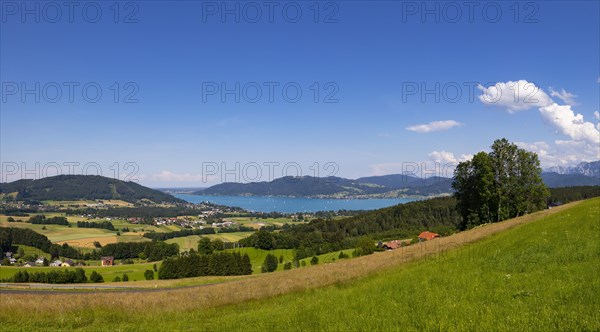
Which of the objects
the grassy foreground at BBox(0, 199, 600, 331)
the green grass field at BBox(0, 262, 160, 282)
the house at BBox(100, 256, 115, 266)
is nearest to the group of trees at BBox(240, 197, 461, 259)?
the green grass field at BBox(0, 262, 160, 282)

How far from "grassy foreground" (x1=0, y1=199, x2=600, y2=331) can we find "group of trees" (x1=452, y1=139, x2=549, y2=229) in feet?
131

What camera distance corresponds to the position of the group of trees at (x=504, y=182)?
5622cm

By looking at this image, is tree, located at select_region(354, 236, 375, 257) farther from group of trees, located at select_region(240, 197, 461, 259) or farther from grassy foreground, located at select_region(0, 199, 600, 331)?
grassy foreground, located at select_region(0, 199, 600, 331)

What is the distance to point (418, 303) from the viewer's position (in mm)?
11648

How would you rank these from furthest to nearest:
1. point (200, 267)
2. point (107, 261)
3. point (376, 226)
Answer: point (376, 226), point (107, 261), point (200, 267)

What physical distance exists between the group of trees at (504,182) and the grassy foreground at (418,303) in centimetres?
3988

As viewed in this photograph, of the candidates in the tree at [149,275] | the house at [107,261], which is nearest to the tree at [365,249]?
the tree at [149,275]

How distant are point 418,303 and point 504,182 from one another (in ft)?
175

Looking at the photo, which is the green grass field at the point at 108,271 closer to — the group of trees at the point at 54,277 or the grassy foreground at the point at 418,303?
the group of trees at the point at 54,277

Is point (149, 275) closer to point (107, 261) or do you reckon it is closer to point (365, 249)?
point (365, 249)

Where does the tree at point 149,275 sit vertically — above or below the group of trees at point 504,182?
below

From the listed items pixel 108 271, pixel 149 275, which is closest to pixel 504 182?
pixel 149 275

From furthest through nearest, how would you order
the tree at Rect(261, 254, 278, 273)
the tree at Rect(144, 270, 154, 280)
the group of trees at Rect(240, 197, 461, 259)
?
the group of trees at Rect(240, 197, 461, 259), the tree at Rect(261, 254, 278, 273), the tree at Rect(144, 270, 154, 280)

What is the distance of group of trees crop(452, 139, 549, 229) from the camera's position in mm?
56219
